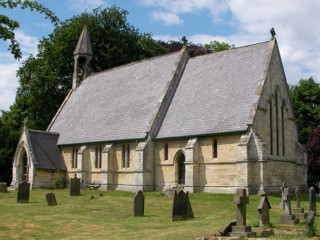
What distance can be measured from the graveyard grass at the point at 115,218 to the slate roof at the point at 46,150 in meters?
9.09

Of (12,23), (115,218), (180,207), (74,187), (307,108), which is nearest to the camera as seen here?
(12,23)

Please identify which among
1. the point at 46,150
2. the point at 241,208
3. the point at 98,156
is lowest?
the point at 241,208

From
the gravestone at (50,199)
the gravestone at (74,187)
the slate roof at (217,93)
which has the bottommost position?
the gravestone at (50,199)

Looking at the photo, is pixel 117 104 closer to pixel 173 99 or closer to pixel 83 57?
pixel 173 99

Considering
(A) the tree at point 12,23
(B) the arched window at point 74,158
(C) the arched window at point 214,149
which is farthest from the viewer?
(B) the arched window at point 74,158

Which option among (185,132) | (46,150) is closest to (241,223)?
(185,132)

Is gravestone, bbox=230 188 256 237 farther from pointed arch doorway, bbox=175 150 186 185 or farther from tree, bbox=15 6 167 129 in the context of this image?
tree, bbox=15 6 167 129

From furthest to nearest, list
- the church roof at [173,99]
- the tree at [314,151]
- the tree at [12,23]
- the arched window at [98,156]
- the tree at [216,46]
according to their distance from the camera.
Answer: the tree at [216,46] → the tree at [314,151] → the arched window at [98,156] → the church roof at [173,99] → the tree at [12,23]

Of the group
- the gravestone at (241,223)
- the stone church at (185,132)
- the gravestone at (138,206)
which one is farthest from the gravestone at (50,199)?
the gravestone at (241,223)

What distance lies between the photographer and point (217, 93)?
3145 cm

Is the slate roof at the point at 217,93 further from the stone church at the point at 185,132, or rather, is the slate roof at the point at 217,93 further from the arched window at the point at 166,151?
the arched window at the point at 166,151

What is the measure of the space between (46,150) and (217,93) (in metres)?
16.3

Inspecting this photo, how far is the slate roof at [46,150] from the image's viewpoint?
3791cm

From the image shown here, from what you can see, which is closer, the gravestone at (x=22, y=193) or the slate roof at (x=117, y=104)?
the gravestone at (x=22, y=193)
